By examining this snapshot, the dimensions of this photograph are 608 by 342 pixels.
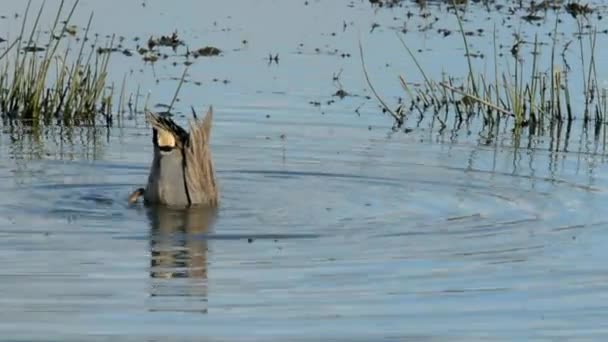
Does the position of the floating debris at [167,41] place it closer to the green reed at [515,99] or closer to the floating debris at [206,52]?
the floating debris at [206,52]

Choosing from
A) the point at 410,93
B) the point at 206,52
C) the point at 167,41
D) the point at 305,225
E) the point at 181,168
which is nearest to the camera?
the point at 305,225

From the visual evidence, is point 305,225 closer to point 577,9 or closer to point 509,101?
point 509,101

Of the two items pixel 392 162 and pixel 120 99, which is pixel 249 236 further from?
pixel 120 99

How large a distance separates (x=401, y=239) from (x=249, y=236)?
0.89m

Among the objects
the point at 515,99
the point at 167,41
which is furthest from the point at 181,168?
the point at 167,41

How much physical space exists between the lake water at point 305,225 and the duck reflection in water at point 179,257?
19 millimetres

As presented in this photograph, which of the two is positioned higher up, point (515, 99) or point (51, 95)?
point (515, 99)

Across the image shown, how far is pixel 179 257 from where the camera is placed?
30.9 feet

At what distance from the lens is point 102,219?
35.0 ft

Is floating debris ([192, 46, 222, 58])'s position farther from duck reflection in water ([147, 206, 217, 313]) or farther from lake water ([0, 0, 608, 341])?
duck reflection in water ([147, 206, 217, 313])

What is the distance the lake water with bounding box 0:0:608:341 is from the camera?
25.9ft

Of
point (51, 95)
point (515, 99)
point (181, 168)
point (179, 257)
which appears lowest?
point (179, 257)

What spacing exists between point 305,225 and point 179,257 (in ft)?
4.08

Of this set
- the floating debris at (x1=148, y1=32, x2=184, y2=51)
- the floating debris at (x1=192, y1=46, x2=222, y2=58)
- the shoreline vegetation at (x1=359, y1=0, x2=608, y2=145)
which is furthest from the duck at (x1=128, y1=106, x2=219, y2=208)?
the floating debris at (x1=148, y1=32, x2=184, y2=51)
